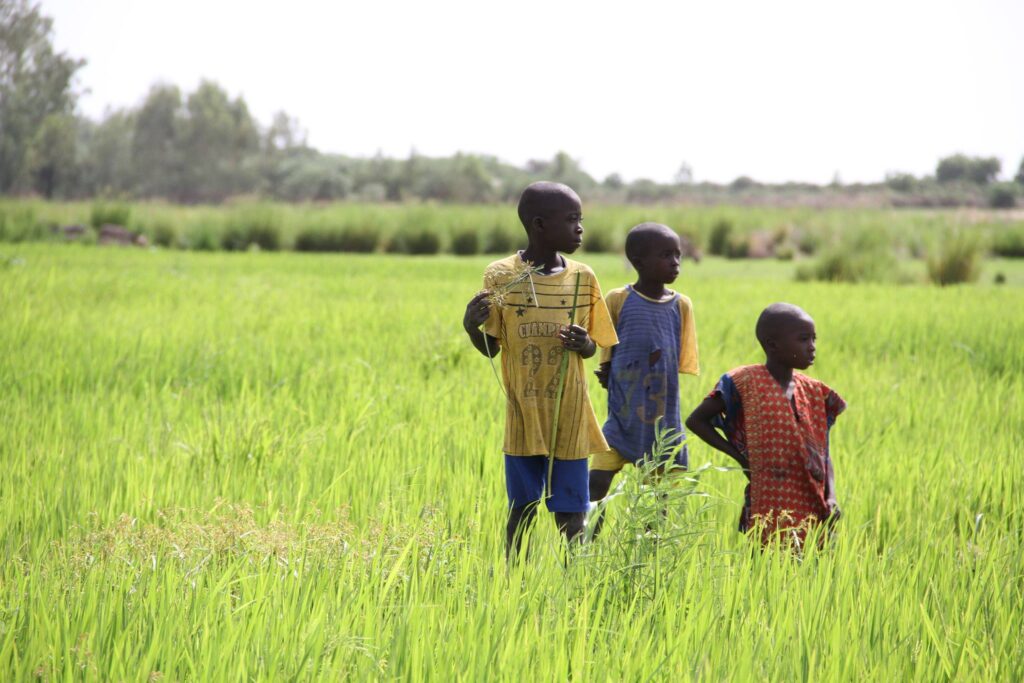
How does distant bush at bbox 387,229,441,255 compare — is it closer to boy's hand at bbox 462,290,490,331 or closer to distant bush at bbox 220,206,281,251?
distant bush at bbox 220,206,281,251

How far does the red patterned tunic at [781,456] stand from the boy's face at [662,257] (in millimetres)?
376

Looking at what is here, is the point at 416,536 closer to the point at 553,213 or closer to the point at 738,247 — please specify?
the point at 553,213

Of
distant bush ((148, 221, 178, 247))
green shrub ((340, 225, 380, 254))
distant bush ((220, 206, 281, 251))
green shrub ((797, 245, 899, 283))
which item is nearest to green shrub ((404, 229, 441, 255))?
green shrub ((340, 225, 380, 254))

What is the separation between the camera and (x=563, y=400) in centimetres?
226

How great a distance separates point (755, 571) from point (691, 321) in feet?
2.81

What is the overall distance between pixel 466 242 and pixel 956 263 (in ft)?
38.8

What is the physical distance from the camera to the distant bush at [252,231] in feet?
69.1

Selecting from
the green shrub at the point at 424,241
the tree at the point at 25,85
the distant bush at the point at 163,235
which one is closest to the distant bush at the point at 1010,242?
the green shrub at the point at 424,241

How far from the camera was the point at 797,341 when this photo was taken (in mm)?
2426

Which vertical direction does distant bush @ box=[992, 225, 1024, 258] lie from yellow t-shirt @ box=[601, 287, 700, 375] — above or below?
above

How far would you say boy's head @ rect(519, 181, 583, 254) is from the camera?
2.16m

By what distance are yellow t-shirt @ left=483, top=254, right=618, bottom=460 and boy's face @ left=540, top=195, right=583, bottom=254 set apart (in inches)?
4.3

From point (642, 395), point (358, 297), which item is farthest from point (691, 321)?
point (358, 297)

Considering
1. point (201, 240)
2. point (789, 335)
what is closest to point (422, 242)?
point (201, 240)
